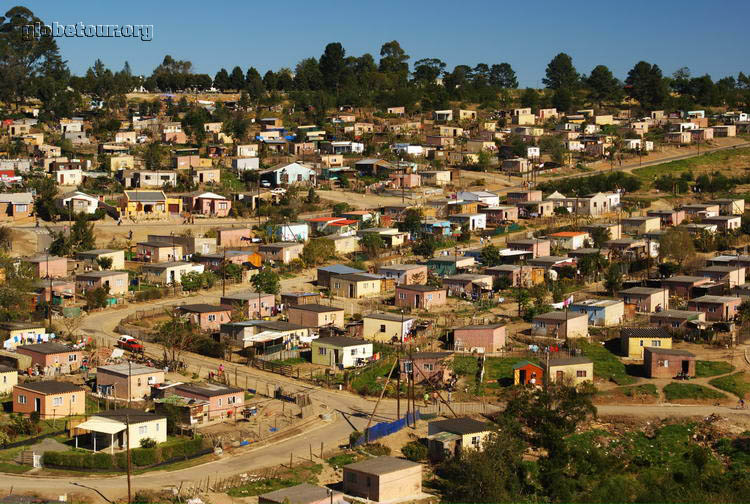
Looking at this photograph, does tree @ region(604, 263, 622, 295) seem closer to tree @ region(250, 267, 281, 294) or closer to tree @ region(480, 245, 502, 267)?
tree @ region(480, 245, 502, 267)

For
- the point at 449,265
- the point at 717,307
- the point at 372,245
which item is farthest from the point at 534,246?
the point at 717,307

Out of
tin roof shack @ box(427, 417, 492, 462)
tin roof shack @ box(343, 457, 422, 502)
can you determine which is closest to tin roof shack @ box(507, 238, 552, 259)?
tin roof shack @ box(427, 417, 492, 462)

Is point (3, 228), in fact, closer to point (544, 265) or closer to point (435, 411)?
point (544, 265)

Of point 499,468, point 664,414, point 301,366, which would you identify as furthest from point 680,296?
point 499,468

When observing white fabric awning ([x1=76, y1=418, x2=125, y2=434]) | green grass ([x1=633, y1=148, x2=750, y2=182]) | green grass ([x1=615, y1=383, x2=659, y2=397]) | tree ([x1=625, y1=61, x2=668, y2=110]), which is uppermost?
tree ([x1=625, y1=61, x2=668, y2=110])

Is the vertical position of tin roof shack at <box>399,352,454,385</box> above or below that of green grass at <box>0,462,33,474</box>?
above

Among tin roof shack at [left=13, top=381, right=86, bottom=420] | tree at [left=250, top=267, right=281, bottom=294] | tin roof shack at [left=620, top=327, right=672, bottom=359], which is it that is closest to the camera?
tin roof shack at [left=13, top=381, right=86, bottom=420]
